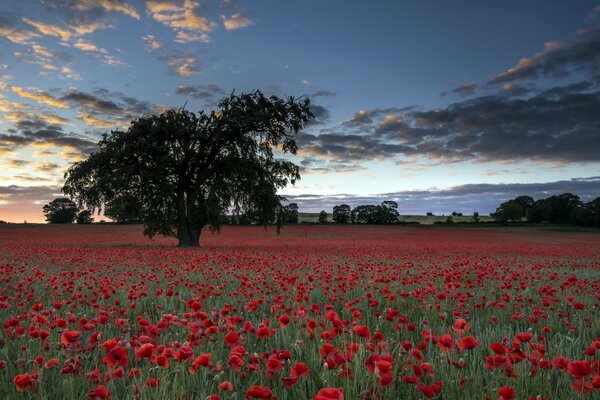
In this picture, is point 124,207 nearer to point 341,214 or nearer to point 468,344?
point 468,344

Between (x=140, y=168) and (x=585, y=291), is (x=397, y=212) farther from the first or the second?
(x=585, y=291)

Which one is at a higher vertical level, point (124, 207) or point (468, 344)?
point (124, 207)

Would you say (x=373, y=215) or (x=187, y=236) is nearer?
(x=187, y=236)

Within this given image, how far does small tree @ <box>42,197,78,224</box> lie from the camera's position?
99.8m

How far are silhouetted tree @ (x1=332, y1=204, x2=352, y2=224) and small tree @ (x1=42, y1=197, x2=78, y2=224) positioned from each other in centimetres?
5855

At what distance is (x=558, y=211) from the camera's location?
8919 cm

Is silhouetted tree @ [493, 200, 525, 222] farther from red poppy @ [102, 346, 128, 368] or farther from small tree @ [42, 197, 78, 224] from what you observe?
red poppy @ [102, 346, 128, 368]

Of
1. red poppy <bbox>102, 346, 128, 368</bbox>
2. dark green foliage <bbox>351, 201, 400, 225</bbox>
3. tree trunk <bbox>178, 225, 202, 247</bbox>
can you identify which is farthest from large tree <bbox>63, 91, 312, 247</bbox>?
dark green foliage <bbox>351, 201, 400, 225</bbox>

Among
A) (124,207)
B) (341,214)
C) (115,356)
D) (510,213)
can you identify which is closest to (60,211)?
(341,214)

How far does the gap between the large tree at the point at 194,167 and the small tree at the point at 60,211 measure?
266 ft

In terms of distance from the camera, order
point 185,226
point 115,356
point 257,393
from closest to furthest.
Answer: point 257,393
point 115,356
point 185,226

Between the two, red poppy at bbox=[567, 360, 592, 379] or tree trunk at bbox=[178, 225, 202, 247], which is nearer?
red poppy at bbox=[567, 360, 592, 379]

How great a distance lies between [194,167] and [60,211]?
284 feet

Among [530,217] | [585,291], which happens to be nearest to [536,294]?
[585,291]
